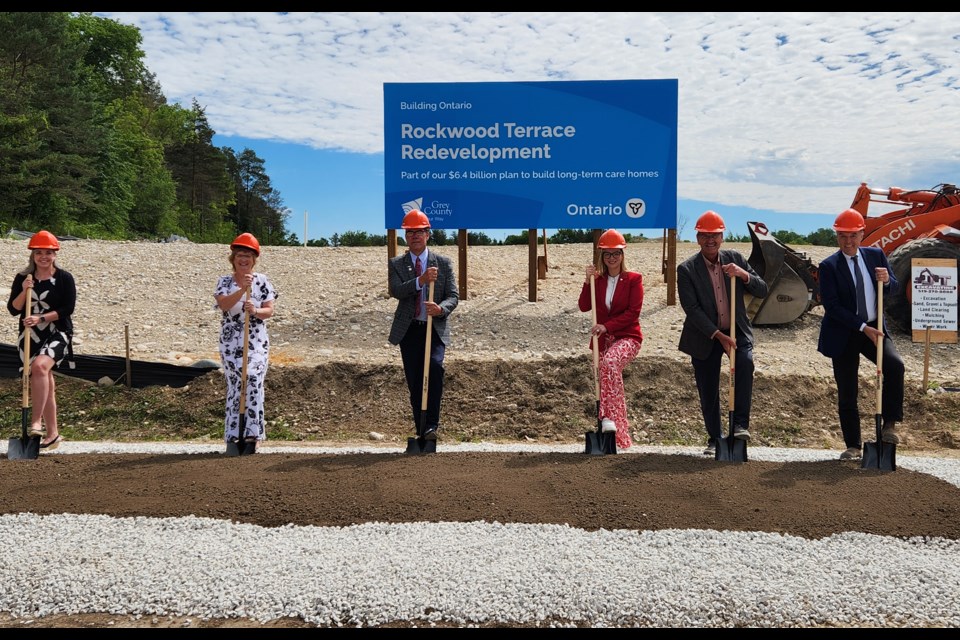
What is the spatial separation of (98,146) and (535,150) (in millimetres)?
30058

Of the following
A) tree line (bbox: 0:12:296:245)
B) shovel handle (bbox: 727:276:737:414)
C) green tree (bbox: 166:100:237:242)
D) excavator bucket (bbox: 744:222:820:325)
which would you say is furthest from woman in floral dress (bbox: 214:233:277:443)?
green tree (bbox: 166:100:237:242)

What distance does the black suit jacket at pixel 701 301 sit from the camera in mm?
5820

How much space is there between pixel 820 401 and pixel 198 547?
23.7 feet

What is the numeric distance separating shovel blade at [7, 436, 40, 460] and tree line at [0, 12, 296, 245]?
2414 centimetres

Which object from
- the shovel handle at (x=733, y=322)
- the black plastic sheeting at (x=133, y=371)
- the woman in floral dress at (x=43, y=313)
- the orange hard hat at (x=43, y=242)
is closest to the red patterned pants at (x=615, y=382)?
the shovel handle at (x=733, y=322)

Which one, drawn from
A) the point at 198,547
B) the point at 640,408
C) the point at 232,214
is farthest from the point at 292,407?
the point at 232,214

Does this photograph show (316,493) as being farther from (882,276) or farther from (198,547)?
(882,276)

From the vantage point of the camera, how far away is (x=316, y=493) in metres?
4.64

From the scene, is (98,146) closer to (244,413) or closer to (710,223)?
(244,413)

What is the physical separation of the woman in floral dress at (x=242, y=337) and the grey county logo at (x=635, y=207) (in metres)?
6.94

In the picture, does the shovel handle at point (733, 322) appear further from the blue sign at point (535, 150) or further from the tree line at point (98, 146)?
the tree line at point (98, 146)

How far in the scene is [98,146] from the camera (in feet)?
113

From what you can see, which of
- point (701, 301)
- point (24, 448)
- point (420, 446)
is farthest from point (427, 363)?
point (24, 448)

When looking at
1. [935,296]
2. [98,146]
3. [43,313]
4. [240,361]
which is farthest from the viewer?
[98,146]
